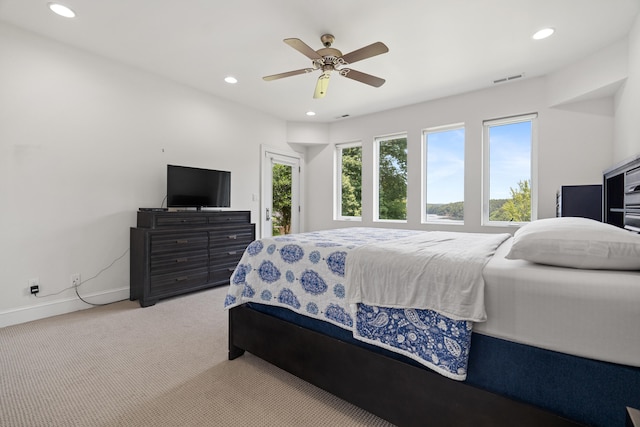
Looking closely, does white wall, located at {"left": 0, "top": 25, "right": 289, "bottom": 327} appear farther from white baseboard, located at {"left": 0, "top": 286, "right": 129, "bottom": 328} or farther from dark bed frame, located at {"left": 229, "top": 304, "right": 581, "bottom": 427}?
dark bed frame, located at {"left": 229, "top": 304, "right": 581, "bottom": 427}

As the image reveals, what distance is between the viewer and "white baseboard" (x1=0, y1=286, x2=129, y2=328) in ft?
8.63

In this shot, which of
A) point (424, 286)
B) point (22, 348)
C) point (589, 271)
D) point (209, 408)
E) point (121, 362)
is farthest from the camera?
point (22, 348)

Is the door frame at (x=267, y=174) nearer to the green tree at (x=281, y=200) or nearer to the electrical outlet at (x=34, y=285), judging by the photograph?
the green tree at (x=281, y=200)

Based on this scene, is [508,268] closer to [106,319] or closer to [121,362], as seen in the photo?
[121,362]

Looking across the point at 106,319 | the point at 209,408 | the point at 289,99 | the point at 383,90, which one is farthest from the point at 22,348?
the point at 383,90

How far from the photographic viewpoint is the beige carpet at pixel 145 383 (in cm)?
148

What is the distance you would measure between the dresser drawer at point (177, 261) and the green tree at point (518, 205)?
13.5 feet

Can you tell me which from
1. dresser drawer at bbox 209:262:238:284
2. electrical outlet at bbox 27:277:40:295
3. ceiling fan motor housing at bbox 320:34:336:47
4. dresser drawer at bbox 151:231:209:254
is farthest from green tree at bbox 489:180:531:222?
electrical outlet at bbox 27:277:40:295

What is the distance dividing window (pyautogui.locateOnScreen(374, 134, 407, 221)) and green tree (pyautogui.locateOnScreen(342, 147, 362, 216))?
0.41m

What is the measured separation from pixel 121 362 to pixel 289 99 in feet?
12.7

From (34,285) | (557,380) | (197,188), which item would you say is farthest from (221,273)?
(557,380)

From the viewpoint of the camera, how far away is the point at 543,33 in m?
2.70

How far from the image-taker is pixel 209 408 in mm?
1551

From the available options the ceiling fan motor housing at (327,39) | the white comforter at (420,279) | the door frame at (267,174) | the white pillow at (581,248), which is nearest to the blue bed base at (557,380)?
the white comforter at (420,279)
